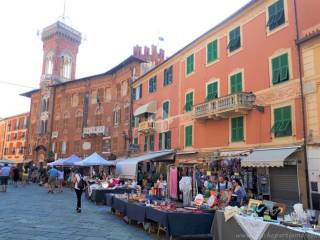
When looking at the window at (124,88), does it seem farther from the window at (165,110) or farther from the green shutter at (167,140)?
the green shutter at (167,140)

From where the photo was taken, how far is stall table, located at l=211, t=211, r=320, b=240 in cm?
528

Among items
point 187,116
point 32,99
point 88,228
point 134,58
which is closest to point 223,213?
point 88,228

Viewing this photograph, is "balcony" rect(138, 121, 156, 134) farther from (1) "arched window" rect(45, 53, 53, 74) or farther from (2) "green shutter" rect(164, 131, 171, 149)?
(1) "arched window" rect(45, 53, 53, 74)

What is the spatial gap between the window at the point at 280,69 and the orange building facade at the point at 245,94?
5cm

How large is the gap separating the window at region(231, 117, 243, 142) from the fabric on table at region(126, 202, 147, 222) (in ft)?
27.7

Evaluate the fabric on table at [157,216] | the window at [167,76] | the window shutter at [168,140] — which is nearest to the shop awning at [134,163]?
the window shutter at [168,140]

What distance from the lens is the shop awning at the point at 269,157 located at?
523 inches

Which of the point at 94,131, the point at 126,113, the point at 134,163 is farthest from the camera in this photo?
the point at 94,131

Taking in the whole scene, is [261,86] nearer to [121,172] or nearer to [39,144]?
[121,172]

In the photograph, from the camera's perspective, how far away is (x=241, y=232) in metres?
6.45

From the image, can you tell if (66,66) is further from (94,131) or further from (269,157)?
(269,157)

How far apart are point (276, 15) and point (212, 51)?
4931mm

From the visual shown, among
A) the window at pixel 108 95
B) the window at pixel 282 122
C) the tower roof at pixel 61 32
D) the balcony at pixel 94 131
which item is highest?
the tower roof at pixel 61 32

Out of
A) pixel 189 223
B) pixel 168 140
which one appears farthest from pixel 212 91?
pixel 189 223
